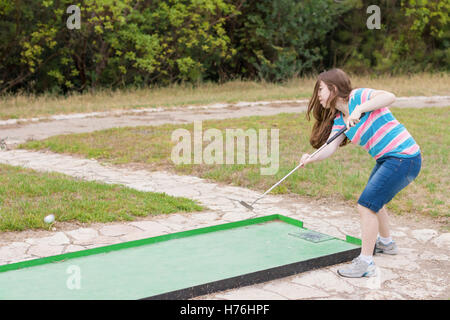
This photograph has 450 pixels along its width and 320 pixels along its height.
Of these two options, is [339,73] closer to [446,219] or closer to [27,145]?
[446,219]

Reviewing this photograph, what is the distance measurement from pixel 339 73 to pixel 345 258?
1.35 meters

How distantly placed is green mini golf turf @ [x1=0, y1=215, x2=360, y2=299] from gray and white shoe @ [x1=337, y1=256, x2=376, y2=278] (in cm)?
21

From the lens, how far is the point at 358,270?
4191mm

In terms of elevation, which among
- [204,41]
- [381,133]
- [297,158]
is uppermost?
[204,41]

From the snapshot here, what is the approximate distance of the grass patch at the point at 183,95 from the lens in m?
13.5

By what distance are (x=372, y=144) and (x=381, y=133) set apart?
100 mm

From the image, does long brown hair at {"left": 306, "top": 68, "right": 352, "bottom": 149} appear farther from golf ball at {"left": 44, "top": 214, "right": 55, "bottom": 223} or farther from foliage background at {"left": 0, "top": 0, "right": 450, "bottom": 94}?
foliage background at {"left": 0, "top": 0, "right": 450, "bottom": 94}

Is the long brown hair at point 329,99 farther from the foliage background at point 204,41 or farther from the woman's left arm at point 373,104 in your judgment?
the foliage background at point 204,41

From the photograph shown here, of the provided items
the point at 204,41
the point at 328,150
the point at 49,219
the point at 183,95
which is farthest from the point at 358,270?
the point at 204,41

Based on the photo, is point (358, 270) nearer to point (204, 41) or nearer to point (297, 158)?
point (297, 158)

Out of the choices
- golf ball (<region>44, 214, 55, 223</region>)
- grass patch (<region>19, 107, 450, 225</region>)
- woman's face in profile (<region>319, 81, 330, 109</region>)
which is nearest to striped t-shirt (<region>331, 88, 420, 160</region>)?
woman's face in profile (<region>319, 81, 330, 109</region>)

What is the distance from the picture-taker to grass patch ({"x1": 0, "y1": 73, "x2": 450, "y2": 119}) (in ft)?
44.2

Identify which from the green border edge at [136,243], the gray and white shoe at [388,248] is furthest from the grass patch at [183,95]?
the gray and white shoe at [388,248]
